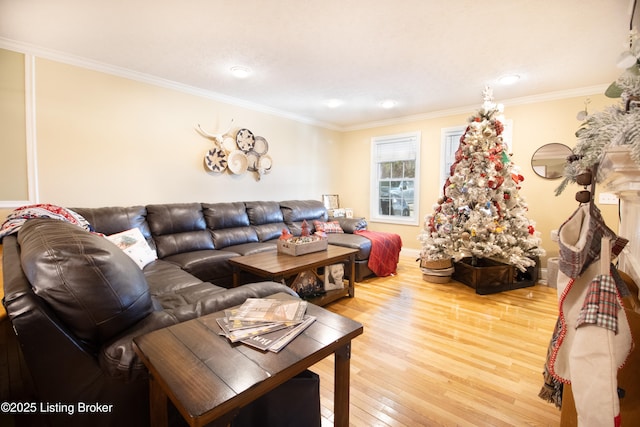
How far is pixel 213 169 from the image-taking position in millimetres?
3793

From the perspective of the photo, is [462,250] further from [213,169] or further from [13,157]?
[13,157]

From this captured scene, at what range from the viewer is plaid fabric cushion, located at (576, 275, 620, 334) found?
757mm

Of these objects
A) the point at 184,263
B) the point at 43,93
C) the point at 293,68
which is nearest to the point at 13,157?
the point at 43,93

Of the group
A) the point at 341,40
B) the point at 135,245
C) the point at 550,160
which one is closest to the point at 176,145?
the point at 135,245

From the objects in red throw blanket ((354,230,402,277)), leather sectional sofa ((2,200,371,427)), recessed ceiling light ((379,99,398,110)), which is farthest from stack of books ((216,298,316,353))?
recessed ceiling light ((379,99,398,110))

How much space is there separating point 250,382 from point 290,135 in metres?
4.39

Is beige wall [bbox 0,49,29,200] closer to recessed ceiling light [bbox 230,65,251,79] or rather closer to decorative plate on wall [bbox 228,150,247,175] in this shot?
recessed ceiling light [bbox 230,65,251,79]

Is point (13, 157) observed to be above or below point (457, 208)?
above

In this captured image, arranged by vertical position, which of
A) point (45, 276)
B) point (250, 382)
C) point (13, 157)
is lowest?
point (250, 382)

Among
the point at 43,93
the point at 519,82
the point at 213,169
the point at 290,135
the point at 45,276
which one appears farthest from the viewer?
the point at 290,135

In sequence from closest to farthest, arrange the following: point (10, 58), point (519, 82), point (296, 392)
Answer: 1. point (296, 392)
2. point (10, 58)
3. point (519, 82)

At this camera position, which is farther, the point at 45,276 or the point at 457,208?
the point at 457,208

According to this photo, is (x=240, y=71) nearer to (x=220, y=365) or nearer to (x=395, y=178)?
(x=220, y=365)

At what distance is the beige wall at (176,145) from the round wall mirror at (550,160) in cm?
7
